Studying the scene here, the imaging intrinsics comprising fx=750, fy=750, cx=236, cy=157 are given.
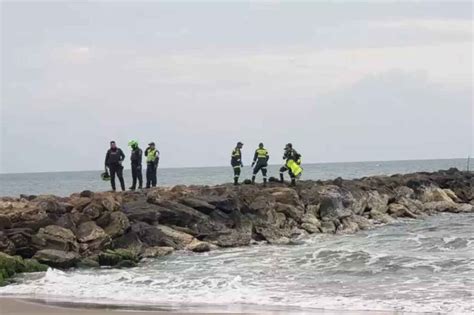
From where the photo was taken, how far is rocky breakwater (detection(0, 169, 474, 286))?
16.3 meters

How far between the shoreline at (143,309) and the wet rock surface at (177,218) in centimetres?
446

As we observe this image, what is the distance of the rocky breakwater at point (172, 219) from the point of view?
53.6 feet

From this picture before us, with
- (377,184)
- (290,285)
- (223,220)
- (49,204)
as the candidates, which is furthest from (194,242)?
(377,184)

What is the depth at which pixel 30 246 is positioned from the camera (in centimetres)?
1623

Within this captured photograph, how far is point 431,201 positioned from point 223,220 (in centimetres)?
1146

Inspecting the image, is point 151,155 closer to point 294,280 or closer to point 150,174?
point 150,174

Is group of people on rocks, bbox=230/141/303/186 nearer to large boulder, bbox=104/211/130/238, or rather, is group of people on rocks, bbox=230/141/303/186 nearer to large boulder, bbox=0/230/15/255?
large boulder, bbox=104/211/130/238

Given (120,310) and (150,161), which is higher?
(150,161)

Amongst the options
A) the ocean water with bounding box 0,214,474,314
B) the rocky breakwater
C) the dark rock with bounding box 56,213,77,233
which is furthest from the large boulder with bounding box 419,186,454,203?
the dark rock with bounding box 56,213,77,233

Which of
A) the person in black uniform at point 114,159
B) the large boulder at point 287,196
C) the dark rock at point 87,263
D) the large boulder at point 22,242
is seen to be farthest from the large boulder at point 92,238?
the large boulder at point 287,196

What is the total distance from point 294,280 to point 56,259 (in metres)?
5.17

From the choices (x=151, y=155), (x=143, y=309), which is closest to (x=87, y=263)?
(x=143, y=309)

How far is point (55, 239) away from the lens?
16422mm

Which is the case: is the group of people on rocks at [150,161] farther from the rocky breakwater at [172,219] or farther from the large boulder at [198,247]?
the large boulder at [198,247]
